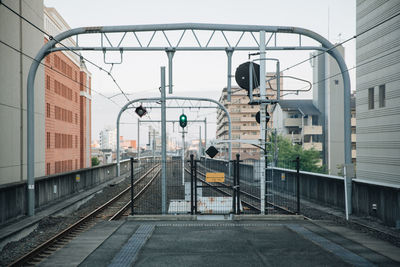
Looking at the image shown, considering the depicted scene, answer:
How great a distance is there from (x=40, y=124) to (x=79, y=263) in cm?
2063

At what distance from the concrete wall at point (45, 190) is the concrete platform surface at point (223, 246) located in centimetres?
362

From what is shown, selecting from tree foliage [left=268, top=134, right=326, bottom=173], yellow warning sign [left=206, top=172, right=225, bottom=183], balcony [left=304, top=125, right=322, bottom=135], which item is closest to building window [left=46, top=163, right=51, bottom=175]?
yellow warning sign [left=206, top=172, right=225, bottom=183]

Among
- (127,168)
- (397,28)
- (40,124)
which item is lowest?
(127,168)

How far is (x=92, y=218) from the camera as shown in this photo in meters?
17.0

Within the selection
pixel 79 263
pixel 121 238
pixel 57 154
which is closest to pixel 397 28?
pixel 121 238

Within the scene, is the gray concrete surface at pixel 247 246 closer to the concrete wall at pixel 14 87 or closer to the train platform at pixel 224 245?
the train platform at pixel 224 245

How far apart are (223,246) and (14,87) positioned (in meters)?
17.3

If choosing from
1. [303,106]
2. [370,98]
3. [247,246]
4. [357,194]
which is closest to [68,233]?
[247,246]

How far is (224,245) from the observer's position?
11.0 metres

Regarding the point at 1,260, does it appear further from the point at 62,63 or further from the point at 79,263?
the point at 62,63

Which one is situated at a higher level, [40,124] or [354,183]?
[40,124]

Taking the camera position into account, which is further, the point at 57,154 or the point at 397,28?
the point at 57,154

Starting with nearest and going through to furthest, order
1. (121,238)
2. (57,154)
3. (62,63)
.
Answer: (121,238)
(57,154)
(62,63)

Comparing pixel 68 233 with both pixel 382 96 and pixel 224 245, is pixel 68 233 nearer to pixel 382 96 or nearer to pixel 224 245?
pixel 224 245
